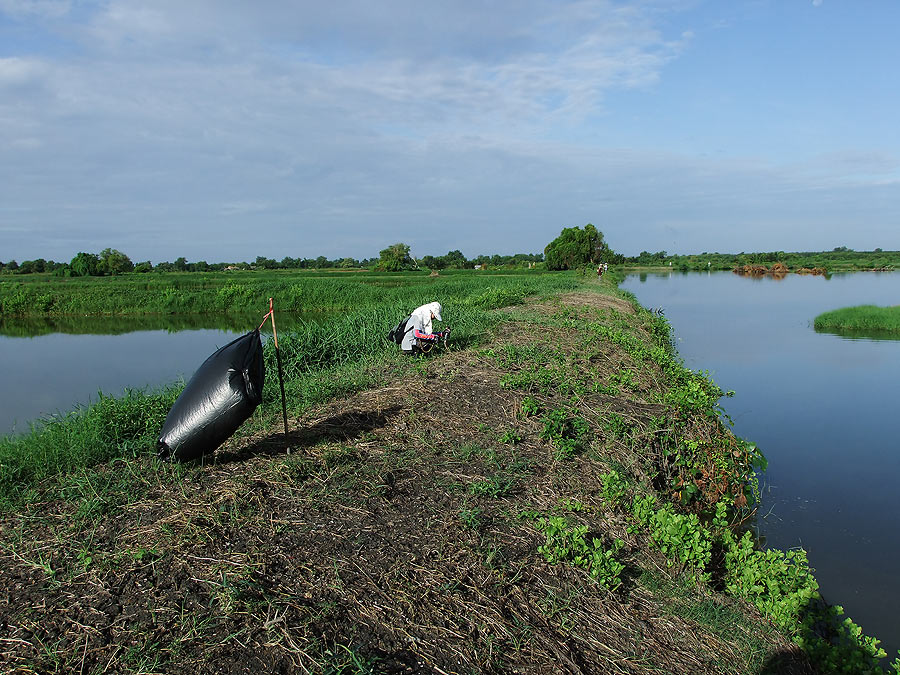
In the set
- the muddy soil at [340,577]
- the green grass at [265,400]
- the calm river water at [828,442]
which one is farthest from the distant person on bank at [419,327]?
the calm river water at [828,442]

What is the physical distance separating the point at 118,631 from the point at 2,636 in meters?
0.45

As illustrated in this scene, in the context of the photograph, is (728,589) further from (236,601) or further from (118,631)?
(118,631)

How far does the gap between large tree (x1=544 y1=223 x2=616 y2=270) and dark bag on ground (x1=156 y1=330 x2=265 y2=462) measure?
4431 centimetres

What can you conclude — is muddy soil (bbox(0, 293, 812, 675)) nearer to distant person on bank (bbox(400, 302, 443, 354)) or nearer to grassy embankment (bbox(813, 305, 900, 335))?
distant person on bank (bbox(400, 302, 443, 354))

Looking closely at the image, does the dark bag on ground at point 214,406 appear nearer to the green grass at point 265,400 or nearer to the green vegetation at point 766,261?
the green grass at point 265,400

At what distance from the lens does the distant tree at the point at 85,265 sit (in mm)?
44591

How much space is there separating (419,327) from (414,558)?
3820mm

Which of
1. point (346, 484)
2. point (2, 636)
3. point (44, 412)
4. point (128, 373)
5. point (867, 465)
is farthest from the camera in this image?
point (128, 373)

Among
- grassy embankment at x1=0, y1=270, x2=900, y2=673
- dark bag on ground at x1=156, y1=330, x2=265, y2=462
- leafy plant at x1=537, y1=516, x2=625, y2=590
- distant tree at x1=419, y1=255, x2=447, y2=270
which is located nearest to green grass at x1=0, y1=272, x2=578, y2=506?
grassy embankment at x1=0, y1=270, x2=900, y2=673

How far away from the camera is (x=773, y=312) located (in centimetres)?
2591

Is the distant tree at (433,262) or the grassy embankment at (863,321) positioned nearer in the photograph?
the grassy embankment at (863,321)

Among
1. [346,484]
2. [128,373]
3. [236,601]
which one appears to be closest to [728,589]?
[346,484]

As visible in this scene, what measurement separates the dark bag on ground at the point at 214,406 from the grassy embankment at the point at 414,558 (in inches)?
8.4

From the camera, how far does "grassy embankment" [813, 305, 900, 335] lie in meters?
19.6
